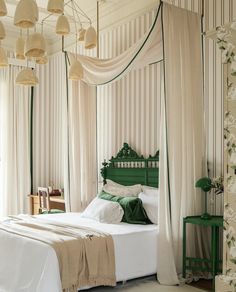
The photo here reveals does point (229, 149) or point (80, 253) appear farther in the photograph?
point (80, 253)

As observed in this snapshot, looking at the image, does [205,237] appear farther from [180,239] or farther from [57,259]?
[57,259]

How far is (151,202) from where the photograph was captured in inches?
185

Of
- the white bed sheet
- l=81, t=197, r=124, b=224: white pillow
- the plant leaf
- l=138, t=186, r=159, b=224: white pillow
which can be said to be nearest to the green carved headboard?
l=138, t=186, r=159, b=224: white pillow

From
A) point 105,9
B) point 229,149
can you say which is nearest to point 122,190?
point 229,149

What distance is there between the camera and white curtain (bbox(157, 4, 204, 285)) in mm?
4117

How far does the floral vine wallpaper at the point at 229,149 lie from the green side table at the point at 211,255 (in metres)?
0.86

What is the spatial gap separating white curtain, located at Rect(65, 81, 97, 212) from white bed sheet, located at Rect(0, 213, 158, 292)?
0.99 m

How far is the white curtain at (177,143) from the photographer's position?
13.5 ft

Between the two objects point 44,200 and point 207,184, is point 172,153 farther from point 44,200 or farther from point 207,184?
point 44,200

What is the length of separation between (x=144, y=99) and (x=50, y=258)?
2641 millimetres

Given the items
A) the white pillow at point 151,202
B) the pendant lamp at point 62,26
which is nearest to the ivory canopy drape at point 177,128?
the white pillow at point 151,202

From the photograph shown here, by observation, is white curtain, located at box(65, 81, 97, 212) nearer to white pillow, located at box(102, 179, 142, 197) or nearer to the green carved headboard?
the green carved headboard

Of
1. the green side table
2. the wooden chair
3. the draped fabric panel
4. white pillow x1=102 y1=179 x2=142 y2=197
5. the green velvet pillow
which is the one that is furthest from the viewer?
the draped fabric panel

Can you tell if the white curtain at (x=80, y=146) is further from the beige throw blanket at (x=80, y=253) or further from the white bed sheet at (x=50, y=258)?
the beige throw blanket at (x=80, y=253)
